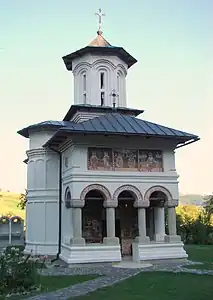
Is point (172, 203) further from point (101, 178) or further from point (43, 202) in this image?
point (43, 202)

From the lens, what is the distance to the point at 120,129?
43.0ft

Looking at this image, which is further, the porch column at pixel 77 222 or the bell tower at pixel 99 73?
the bell tower at pixel 99 73

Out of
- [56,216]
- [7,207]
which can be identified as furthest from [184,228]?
[7,207]

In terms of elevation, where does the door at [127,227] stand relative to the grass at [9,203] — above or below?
below

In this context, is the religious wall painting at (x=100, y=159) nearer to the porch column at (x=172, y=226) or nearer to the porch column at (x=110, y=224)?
the porch column at (x=110, y=224)

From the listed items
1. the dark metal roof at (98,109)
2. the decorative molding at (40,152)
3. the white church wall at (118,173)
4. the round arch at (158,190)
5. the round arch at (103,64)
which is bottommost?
the round arch at (158,190)

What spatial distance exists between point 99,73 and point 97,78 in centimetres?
27

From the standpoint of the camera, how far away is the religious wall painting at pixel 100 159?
13.2 meters

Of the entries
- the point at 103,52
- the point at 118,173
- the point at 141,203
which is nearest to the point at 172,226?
the point at 141,203

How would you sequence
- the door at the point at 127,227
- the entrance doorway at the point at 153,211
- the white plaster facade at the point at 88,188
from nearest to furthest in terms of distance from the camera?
the white plaster facade at the point at 88,188 < the entrance doorway at the point at 153,211 < the door at the point at 127,227

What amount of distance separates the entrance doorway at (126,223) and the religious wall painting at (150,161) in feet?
6.48

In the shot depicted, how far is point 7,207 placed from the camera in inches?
1996

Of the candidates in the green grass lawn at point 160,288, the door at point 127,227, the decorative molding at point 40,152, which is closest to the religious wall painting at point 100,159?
the door at point 127,227

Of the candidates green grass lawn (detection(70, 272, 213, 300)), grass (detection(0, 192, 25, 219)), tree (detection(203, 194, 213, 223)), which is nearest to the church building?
green grass lawn (detection(70, 272, 213, 300))
